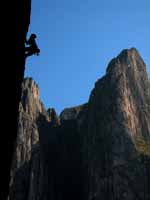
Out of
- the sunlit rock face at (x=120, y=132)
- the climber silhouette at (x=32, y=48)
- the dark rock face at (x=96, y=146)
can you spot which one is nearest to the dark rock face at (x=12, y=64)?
the climber silhouette at (x=32, y=48)

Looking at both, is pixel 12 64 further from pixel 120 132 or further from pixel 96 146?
pixel 96 146

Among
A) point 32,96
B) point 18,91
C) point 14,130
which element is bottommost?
point 14,130

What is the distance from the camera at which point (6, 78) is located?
350 inches

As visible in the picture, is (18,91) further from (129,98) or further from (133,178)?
(129,98)

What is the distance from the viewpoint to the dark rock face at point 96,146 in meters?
110

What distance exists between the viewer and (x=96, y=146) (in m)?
122

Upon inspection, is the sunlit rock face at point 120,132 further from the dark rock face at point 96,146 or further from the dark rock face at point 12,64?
the dark rock face at point 12,64

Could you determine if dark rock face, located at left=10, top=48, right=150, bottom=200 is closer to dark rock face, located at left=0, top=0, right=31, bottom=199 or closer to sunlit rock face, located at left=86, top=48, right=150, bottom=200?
sunlit rock face, located at left=86, top=48, right=150, bottom=200

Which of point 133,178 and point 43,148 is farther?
point 43,148

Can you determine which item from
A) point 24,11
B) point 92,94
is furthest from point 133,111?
point 24,11

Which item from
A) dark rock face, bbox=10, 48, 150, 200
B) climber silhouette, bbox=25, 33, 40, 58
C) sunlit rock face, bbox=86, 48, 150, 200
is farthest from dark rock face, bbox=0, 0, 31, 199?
dark rock face, bbox=10, 48, 150, 200

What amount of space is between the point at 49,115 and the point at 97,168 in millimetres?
42228

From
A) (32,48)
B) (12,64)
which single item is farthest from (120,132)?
(12,64)

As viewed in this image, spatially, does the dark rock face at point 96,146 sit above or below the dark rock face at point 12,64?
above
